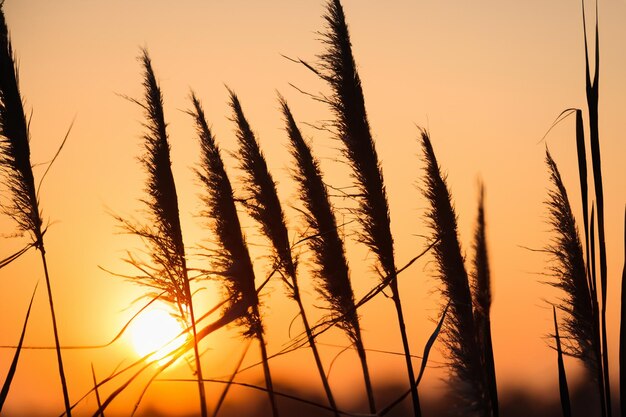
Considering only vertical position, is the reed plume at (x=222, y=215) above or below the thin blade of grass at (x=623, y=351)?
above

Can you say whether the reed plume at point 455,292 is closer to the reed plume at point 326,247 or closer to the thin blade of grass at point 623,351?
the reed plume at point 326,247

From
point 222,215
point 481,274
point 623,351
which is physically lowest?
point 623,351

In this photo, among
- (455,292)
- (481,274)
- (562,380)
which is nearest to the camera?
(562,380)

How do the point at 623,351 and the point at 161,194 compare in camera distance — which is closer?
the point at 623,351

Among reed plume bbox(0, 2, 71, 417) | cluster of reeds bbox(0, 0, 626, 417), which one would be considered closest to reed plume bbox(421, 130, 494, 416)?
cluster of reeds bbox(0, 0, 626, 417)

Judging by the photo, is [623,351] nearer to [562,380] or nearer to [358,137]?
[562,380]

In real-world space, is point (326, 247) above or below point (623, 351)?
above

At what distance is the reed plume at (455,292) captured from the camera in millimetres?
4852

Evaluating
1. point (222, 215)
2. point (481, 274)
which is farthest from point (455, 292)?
point (222, 215)

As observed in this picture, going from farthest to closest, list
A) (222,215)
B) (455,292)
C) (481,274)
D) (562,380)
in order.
→ 1. (222,215)
2. (455,292)
3. (481,274)
4. (562,380)

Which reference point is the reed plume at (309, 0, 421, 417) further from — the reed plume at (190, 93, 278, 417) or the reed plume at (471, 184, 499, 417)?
the reed plume at (190, 93, 278, 417)

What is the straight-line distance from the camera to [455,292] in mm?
4938

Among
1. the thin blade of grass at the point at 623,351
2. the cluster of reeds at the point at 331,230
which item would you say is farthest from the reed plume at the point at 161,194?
the thin blade of grass at the point at 623,351

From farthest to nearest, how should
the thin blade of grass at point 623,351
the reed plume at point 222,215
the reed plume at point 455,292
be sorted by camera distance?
the reed plume at point 222,215
the reed plume at point 455,292
the thin blade of grass at point 623,351
